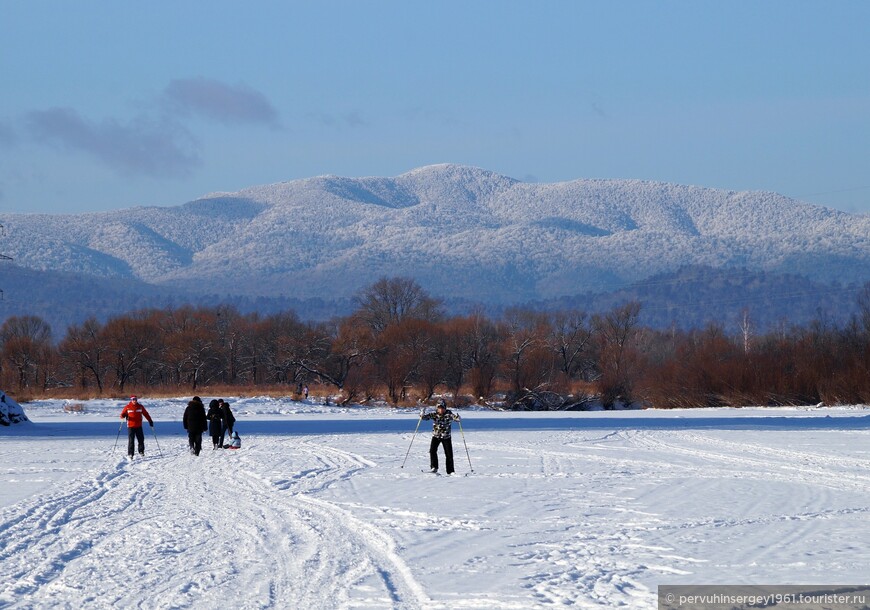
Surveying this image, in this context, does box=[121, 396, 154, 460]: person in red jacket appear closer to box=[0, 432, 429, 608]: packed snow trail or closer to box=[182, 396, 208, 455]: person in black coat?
box=[182, 396, 208, 455]: person in black coat

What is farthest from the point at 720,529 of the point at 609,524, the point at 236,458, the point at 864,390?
the point at 864,390

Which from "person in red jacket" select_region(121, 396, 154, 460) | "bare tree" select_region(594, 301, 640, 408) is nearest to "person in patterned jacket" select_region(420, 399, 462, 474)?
"person in red jacket" select_region(121, 396, 154, 460)

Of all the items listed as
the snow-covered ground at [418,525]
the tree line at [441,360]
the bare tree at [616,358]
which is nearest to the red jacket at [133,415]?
the snow-covered ground at [418,525]

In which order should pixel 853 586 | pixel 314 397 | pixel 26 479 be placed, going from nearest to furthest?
pixel 853 586 < pixel 26 479 < pixel 314 397

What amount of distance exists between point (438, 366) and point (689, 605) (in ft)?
217

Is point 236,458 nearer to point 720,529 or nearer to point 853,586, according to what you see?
point 720,529

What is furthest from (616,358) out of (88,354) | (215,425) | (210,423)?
(215,425)

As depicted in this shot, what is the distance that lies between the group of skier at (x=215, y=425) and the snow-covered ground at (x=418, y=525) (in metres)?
0.58

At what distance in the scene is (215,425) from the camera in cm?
2847

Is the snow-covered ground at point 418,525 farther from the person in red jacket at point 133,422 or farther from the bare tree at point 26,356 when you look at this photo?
the bare tree at point 26,356

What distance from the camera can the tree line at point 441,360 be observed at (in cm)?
6612

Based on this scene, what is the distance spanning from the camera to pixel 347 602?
30.3ft

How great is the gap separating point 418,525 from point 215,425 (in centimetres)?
1571

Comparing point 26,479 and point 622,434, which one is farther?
point 622,434
